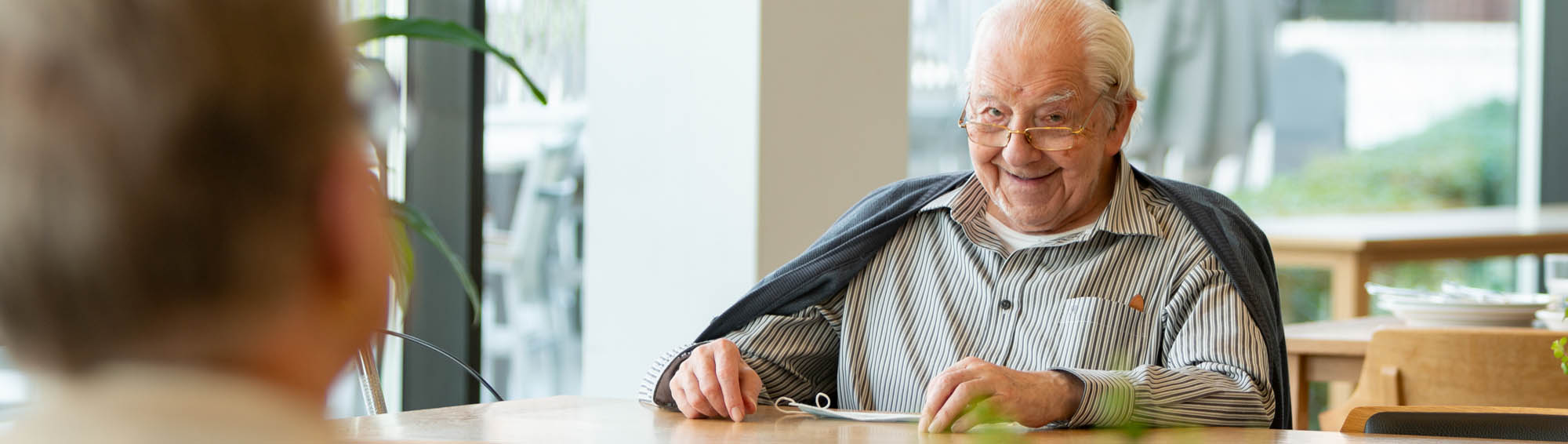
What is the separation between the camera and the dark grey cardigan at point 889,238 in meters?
1.96

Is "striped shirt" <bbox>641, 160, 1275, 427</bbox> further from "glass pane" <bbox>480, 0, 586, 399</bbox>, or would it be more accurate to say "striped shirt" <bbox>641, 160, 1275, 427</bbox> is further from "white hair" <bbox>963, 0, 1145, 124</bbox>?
"glass pane" <bbox>480, 0, 586, 399</bbox>

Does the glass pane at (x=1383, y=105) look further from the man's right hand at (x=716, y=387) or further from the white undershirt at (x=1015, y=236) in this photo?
the man's right hand at (x=716, y=387)

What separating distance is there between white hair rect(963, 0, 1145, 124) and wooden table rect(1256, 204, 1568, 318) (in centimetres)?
168

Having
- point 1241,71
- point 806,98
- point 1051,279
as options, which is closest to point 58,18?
point 1051,279

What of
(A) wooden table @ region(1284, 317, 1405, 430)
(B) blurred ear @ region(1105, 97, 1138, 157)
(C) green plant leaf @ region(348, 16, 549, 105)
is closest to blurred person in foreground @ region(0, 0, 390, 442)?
(C) green plant leaf @ region(348, 16, 549, 105)

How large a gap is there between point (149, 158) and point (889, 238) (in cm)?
182

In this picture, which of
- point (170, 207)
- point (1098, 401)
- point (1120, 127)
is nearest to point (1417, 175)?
point (1120, 127)

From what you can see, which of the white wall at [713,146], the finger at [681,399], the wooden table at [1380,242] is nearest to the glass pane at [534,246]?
the white wall at [713,146]

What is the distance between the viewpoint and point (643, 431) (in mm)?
1549

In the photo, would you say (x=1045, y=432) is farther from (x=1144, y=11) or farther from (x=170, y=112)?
(x=1144, y=11)

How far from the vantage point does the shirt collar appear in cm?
200

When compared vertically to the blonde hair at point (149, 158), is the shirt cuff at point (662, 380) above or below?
below

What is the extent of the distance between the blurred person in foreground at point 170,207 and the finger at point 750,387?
1.27 meters

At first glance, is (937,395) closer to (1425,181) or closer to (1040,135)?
(1040,135)
